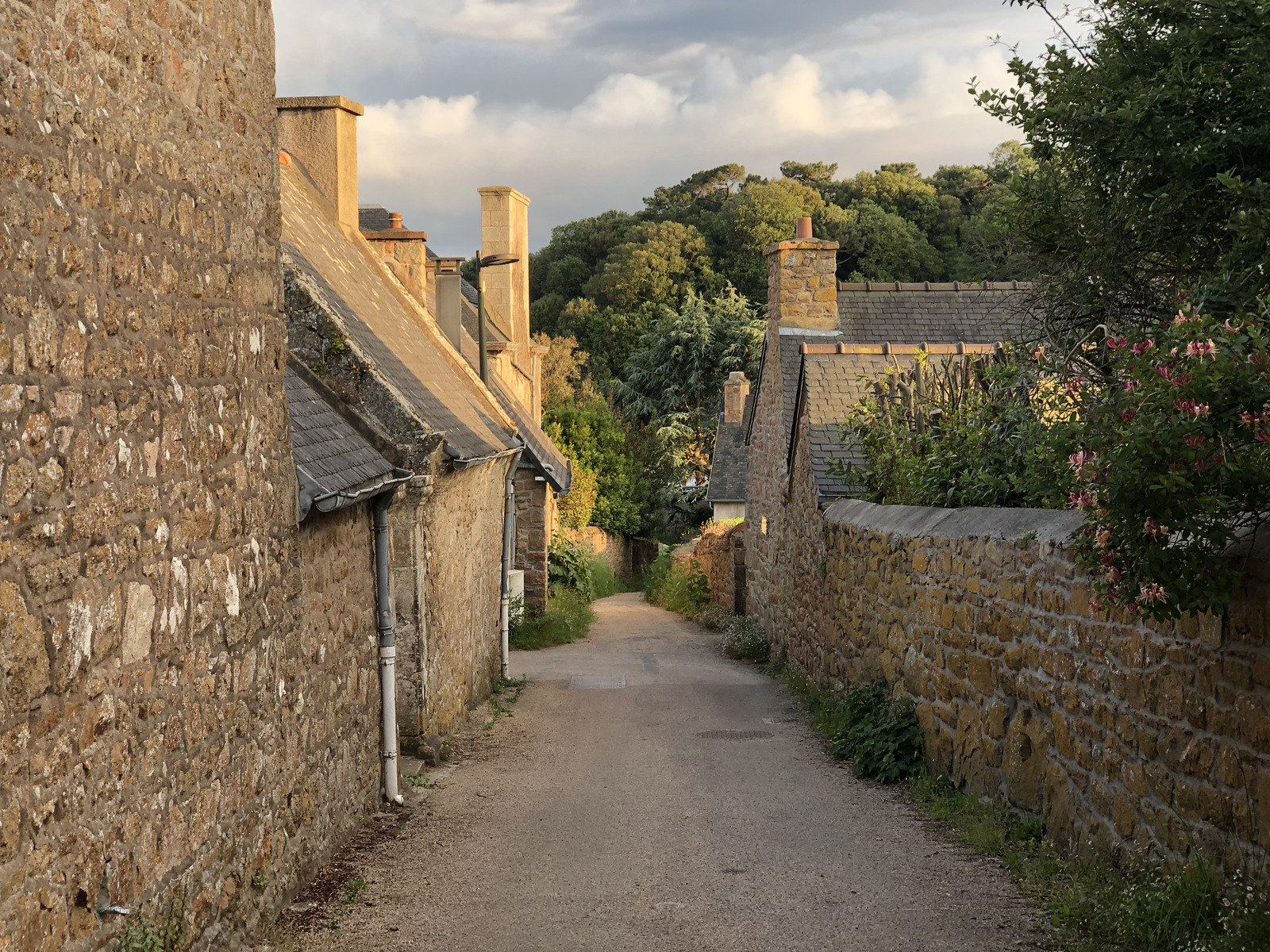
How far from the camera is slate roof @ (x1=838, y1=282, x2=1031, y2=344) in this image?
19.6 meters

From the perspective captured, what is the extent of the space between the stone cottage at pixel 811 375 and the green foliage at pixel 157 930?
9.88 meters

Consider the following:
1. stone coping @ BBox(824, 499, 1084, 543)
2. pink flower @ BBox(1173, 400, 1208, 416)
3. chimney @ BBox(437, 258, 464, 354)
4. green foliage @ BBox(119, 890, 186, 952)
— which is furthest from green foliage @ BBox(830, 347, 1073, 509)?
chimney @ BBox(437, 258, 464, 354)

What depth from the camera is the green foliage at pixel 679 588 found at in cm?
2745

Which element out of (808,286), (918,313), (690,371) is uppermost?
(690,371)

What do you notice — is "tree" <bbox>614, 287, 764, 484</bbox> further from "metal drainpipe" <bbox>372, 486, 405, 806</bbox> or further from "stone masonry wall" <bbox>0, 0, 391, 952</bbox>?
"stone masonry wall" <bbox>0, 0, 391, 952</bbox>

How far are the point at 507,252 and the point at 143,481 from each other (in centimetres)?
2030

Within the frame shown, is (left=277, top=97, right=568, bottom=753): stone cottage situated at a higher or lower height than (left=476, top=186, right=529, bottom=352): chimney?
lower

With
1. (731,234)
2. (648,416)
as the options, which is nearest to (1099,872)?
(648,416)

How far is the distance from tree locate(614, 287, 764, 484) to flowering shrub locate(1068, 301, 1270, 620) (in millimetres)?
38255

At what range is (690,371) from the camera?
1795 inches

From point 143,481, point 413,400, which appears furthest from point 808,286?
point 143,481

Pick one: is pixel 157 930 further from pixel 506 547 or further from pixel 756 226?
pixel 756 226

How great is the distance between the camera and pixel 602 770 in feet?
32.0

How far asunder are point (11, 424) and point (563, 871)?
14.9ft
